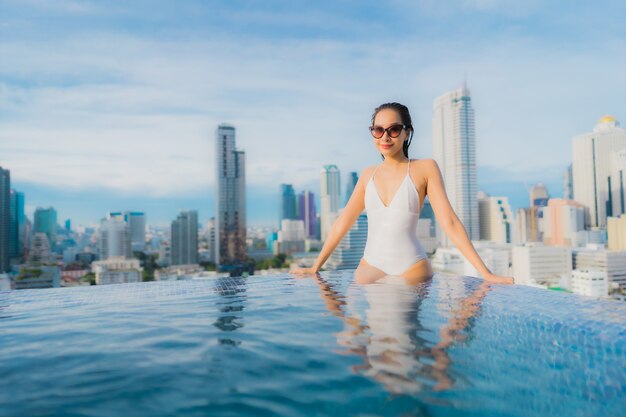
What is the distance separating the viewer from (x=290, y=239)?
9125cm

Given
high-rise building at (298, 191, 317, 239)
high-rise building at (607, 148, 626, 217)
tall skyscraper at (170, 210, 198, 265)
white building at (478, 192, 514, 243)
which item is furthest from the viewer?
high-rise building at (298, 191, 317, 239)

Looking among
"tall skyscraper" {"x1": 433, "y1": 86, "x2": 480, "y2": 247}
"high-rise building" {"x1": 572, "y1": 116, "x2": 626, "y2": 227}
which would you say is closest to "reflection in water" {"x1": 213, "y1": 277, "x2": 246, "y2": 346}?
"tall skyscraper" {"x1": 433, "y1": 86, "x2": 480, "y2": 247}

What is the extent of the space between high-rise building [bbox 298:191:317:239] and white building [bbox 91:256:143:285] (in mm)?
60538

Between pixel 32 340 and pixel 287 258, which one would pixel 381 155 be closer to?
pixel 32 340

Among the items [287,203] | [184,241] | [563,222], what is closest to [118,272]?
[184,241]

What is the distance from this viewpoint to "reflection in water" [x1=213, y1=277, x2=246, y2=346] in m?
2.24

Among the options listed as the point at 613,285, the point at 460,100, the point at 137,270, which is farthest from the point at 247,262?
the point at 460,100

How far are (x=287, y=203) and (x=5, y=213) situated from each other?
65.9 meters

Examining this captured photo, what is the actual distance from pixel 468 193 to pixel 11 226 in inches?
2905

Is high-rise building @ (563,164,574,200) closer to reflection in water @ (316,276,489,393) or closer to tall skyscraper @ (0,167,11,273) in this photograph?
tall skyscraper @ (0,167,11,273)

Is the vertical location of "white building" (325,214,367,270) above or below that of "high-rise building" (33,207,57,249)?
below

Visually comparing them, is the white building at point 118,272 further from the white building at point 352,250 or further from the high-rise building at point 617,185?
the high-rise building at point 617,185

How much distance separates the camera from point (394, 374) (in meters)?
1.55

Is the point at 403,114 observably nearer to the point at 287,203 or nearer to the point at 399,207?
the point at 399,207
